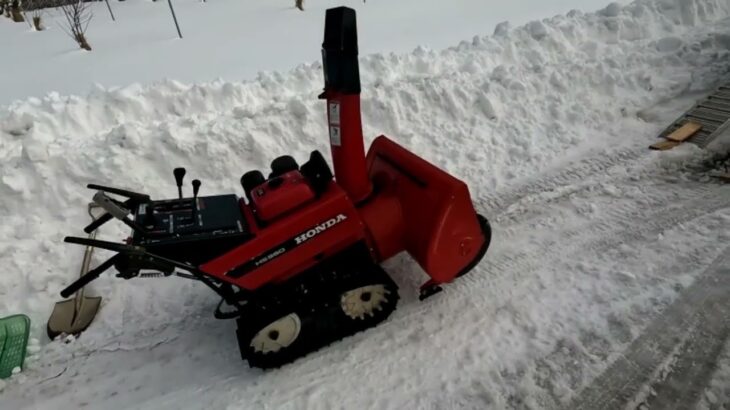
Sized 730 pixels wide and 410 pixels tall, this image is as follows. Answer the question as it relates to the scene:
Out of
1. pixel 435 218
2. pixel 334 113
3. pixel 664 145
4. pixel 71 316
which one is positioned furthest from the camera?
pixel 664 145

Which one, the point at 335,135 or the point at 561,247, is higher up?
the point at 335,135

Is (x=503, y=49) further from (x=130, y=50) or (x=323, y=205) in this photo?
(x=130, y=50)

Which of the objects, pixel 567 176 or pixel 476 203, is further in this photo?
pixel 567 176

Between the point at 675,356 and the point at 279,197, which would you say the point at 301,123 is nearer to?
the point at 279,197

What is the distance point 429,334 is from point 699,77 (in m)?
4.79

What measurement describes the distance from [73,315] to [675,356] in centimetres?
378

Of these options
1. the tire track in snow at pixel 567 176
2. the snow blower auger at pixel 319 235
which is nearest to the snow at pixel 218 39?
the tire track in snow at pixel 567 176

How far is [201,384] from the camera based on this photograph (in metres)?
2.90

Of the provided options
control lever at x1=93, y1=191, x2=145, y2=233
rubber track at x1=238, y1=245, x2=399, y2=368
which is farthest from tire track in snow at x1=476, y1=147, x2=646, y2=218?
control lever at x1=93, y1=191, x2=145, y2=233

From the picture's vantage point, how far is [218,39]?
338 inches

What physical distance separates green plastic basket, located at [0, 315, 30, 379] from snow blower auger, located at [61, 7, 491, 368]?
1192mm

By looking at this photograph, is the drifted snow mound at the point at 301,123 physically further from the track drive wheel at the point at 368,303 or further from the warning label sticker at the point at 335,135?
the warning label sticker at the point at 335,135

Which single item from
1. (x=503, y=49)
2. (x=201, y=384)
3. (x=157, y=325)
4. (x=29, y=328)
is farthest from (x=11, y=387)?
(x=503, y=49)

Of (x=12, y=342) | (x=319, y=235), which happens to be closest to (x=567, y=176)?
(x=319, y=235)
